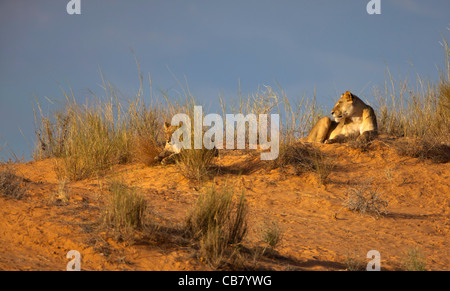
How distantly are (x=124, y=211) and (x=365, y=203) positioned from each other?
188 inches

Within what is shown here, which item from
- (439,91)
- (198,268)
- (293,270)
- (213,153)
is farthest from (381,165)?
(198,268)

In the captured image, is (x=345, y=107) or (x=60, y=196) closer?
(x=60, y=196)

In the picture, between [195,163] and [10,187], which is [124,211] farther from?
[195,163]

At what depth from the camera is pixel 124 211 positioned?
551 cm

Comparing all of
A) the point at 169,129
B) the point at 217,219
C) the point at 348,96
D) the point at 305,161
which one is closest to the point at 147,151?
the point at 169,129

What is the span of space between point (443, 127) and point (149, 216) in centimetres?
1058

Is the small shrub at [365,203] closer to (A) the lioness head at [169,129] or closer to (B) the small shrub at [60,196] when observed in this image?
(A) the lioness head at [169,129]

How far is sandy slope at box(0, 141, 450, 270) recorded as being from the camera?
210 inches

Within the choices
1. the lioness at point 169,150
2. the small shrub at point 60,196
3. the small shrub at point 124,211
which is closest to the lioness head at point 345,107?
the lioness at point 169,150

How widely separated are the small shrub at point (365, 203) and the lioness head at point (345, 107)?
13.1 feet

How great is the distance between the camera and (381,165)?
1113 cm

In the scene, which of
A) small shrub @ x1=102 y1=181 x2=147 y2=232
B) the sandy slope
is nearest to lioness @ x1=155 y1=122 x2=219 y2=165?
the sandy slope

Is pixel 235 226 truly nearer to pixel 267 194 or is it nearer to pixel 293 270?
pixel 293 270

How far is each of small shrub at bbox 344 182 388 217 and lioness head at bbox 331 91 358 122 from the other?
400 centimetres
